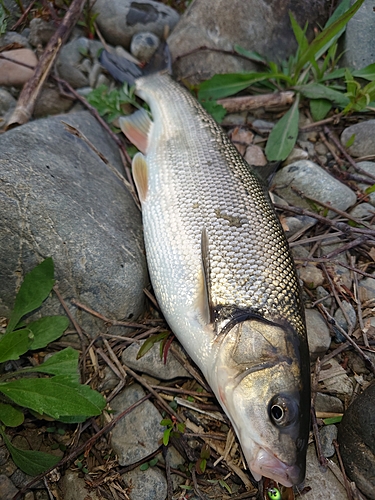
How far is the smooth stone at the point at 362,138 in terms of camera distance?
3844 millimetres

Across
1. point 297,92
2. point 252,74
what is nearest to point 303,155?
point 297,92

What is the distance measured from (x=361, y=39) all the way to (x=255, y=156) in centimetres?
170

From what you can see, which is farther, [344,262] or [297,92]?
[297,92]

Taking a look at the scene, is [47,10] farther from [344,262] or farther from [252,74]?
[344,262]

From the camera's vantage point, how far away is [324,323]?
296cm

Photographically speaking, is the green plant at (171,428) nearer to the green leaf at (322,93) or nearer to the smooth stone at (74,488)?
the smooth stone at (74,488)

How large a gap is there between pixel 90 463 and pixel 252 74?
369cm

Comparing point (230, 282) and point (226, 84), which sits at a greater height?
point (226, 84)

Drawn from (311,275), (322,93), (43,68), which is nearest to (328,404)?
(311,275)

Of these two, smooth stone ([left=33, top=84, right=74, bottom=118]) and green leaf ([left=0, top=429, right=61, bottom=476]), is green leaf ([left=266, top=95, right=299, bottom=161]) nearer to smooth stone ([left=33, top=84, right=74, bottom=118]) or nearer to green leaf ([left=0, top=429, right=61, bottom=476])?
smooth stone ([left=33, top=84, right=74, bottom=118])

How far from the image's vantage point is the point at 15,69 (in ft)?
12.8

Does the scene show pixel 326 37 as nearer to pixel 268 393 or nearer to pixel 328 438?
pixel 268 393

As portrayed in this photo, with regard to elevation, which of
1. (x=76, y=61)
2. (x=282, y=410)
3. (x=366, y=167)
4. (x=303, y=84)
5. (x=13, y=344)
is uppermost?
(x=76, y=61)

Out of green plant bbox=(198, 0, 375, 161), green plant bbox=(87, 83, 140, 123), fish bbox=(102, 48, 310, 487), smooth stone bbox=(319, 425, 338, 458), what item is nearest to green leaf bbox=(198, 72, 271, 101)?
green plant bbox=(198, 0, 375, 161)
